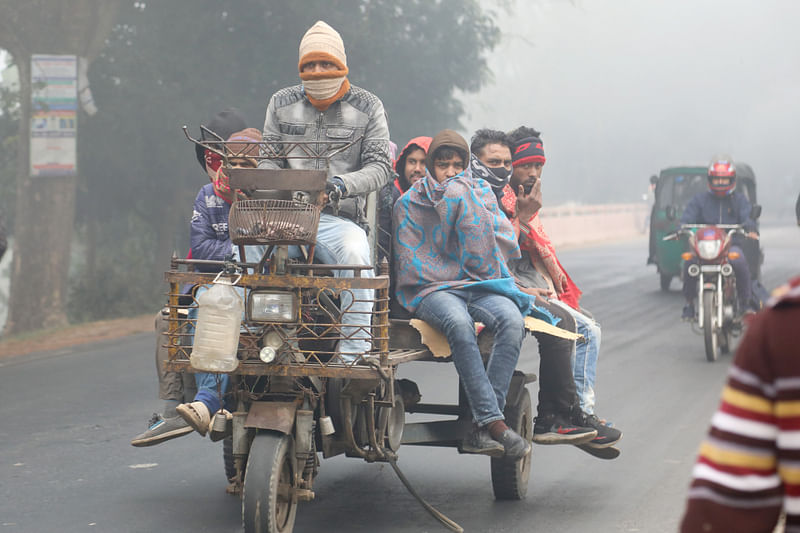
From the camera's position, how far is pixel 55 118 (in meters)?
17.1

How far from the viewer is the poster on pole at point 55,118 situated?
17.1 m

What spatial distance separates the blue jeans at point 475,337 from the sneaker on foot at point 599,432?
29.9 inches

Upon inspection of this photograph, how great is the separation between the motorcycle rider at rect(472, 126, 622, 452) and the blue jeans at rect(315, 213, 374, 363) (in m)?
1.42

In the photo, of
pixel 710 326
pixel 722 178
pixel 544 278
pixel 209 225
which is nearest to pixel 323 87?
pixel 209 225

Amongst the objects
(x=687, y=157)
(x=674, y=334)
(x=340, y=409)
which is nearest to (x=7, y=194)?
(x=674, y=334)

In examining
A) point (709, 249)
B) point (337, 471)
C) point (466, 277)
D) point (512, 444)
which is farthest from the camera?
point (709, 249)

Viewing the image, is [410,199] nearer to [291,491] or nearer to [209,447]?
[291,491]

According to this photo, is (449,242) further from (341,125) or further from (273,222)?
(273,222)

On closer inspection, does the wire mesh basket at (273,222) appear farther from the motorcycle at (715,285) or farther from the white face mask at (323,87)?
the motorcycle at (715,285)

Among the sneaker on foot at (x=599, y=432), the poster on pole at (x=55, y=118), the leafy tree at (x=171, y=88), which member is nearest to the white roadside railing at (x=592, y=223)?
the leafy tree at (x=171, y=88)

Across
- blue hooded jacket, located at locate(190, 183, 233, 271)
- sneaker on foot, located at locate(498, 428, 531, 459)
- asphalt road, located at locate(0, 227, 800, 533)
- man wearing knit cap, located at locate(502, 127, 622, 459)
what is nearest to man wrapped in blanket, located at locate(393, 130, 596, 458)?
sneaker on foot, located at locate(498, 428, 531, 459)

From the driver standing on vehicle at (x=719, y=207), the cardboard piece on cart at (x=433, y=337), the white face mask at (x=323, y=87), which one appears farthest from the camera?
the driver standing on vehicle at (x=719, y=207)

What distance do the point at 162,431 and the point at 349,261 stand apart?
131cm

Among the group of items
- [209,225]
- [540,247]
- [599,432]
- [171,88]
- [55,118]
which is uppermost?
[171,88]
